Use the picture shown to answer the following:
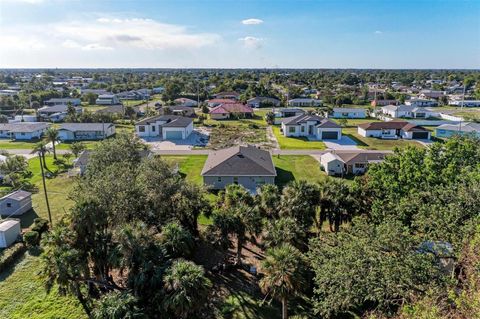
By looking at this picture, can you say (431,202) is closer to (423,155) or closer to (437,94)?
(423,155)

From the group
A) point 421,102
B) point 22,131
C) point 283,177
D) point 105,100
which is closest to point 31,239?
point 283,177

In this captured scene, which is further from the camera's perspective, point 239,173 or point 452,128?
point 452,128

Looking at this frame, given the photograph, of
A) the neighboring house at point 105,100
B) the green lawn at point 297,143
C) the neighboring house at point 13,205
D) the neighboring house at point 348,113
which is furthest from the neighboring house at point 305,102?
the neighboring house at point 13,205

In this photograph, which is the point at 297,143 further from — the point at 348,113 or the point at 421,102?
the point at 421,102

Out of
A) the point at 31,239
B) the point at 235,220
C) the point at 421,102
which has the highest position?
the point at 421,102

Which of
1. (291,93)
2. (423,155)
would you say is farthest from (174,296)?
(291,93)

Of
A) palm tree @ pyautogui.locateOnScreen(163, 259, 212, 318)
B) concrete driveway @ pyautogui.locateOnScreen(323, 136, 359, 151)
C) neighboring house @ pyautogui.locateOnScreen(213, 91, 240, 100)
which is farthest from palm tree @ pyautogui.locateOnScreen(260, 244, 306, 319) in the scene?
neighboring house @ pyautogui.locateOnScreen(213, 91, 240, 100)

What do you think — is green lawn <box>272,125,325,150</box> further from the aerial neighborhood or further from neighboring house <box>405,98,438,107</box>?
neighboring house <box>405,98,438,107</box>
